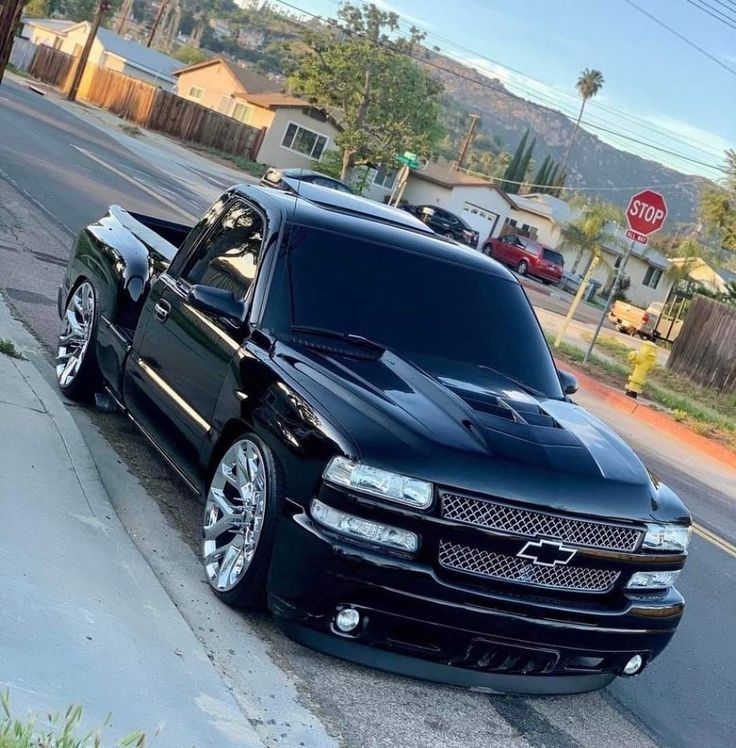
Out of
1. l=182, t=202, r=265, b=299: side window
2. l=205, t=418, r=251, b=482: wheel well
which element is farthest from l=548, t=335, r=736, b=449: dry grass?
l=205, t=418, r=251, b=482: wheel well

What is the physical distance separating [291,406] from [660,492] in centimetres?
166

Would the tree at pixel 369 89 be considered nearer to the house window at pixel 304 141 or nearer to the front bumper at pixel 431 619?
the house window at pixel 304 141

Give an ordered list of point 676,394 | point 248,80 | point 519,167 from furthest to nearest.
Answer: point 519,167, point 248,80, point 676,394

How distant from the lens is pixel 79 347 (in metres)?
7.66

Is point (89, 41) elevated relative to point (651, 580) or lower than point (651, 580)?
lower

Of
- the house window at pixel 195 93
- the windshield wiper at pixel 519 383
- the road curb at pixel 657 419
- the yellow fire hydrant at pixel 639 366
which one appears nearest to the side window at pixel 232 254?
the windshield wiper at pixel 519 383

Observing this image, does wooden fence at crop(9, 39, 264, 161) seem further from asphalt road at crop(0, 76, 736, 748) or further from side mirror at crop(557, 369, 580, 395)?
side mirror at crop(557, 369, 580, 395)

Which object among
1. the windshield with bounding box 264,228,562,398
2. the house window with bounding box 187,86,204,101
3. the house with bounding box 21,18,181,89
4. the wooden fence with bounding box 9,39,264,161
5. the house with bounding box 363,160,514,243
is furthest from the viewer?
the house with bounding box 21,18,181,89

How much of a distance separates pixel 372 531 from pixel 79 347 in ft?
12.2

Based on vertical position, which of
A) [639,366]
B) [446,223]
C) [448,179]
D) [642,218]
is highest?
[642,218]

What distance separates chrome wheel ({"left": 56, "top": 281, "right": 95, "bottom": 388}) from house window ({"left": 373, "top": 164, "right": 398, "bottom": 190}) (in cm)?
6319

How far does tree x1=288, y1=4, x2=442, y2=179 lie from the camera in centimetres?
6299

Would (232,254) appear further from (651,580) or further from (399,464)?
(651,580)

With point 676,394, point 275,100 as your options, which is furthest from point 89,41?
point 676,394
